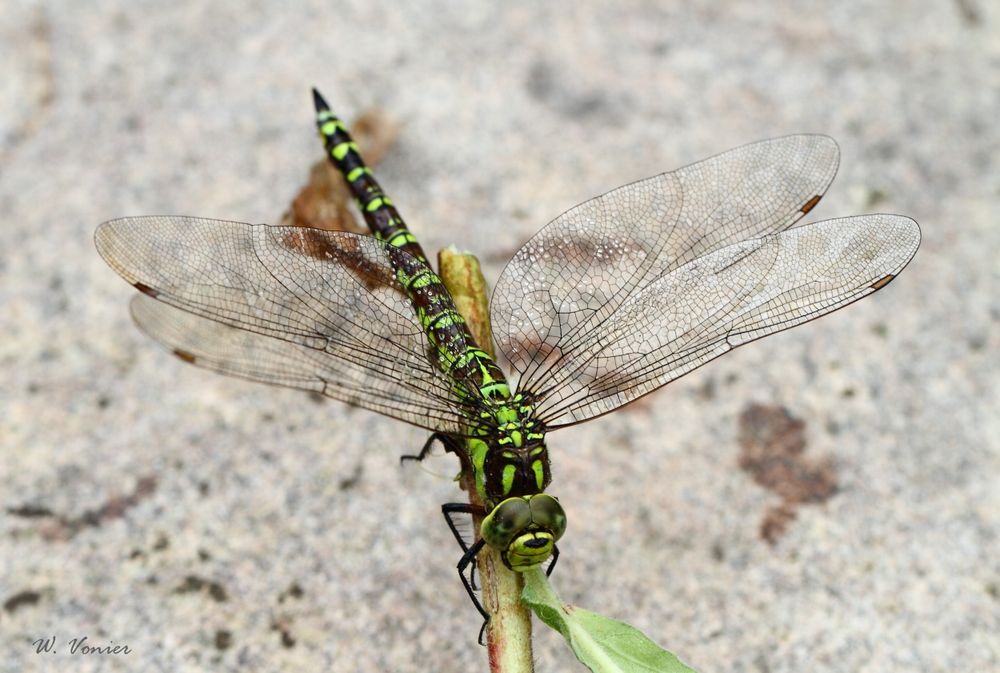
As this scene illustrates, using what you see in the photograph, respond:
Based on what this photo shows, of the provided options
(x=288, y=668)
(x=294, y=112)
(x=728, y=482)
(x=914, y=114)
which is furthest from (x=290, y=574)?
(x=914, y=114)

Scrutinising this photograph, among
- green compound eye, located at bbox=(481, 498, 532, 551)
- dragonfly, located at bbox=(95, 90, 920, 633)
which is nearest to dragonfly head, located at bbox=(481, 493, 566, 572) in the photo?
green compound eye, located at bbox=(481, 498, 532, 551)

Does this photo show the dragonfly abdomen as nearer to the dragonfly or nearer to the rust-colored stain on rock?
the dragonfly

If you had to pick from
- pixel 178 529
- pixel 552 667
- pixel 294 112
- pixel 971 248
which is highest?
pixel 294 112

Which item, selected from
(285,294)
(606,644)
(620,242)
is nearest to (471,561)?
(606,644)

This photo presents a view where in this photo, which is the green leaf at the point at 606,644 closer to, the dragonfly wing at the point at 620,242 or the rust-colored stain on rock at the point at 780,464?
the dragonfly wing at the point at 620,242

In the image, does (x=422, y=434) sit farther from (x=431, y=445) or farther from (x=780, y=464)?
(x=780, y=464)

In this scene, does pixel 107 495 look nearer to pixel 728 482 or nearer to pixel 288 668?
pixel 288 668

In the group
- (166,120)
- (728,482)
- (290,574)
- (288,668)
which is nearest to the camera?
(288,668)
